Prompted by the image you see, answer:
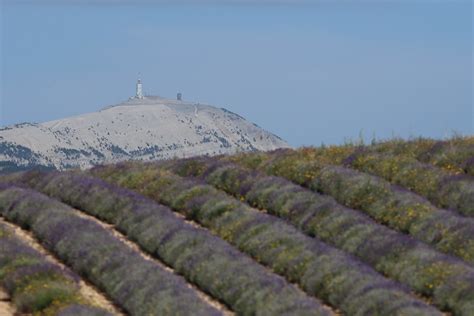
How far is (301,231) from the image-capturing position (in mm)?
21656

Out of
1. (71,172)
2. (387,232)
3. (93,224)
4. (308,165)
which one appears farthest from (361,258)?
(71,172)

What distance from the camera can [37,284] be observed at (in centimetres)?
1759

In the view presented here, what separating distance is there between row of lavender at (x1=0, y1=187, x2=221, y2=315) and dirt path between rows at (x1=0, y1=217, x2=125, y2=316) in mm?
102

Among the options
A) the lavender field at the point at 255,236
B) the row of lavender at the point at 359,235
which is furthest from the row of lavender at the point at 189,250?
the row of lavender at the point at 359,235

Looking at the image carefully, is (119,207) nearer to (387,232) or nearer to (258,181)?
(258,181)

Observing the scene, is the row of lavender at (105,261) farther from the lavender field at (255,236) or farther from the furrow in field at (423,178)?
the furrow in field at (423,178)

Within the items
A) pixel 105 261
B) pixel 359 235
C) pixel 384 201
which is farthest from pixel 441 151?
pixel 105 261

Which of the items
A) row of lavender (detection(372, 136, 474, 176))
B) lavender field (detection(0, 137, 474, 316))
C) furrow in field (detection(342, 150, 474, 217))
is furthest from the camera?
row of lavender (detection(372, 136, 474, 176))

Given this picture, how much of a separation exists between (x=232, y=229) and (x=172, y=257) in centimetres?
190

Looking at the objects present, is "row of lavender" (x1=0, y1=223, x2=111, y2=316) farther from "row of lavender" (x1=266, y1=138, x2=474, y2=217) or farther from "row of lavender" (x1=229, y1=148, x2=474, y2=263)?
"row of lavender" (x1=266, y1=138, x2=474, y2=217)

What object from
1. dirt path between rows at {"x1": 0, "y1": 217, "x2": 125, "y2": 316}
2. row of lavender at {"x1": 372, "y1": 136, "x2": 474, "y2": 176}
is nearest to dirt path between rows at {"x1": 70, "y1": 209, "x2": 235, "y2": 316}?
dirt path between rows at {"x1": 0, "y1": 217, "x2": 125, "y2": 316}

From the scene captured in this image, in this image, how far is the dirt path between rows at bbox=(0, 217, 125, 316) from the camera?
17.5 meters

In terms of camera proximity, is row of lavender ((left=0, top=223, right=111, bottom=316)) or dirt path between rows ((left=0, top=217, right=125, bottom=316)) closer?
row of lavender ((left=0, top=223, right=111, bottom=316))

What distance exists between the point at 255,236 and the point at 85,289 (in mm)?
3623
